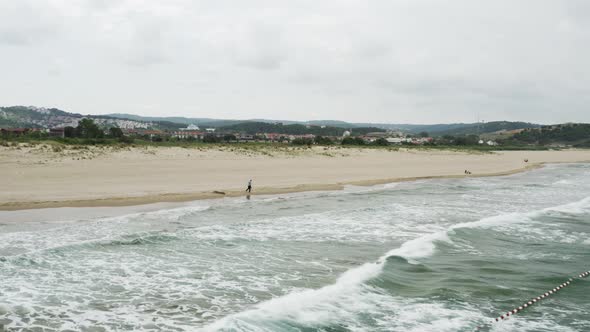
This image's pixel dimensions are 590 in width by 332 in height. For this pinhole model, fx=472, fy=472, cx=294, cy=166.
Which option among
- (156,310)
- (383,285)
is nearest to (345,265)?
(383,285)

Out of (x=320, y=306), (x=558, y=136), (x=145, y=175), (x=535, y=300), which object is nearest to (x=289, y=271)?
(x=320, y=306)

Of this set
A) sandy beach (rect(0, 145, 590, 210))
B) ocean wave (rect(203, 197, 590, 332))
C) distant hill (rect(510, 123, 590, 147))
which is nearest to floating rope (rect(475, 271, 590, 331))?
ocean wave (rect(203, 197, 590, 332))

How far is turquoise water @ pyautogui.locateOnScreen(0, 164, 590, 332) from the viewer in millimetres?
8273

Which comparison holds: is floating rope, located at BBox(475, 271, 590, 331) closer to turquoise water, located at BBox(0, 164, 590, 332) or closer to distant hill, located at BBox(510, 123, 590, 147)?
turquoise water, located at BBox(0, 164, 590, 332)

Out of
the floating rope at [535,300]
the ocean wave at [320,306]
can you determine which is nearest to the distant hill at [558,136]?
the floating rope at [535,300]

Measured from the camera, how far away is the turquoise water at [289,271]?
27.1 feet

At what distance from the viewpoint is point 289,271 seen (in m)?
11.0

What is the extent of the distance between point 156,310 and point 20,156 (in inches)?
1097

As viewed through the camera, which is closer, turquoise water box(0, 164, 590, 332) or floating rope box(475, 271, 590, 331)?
turquoise water box(0, 164, 590, 332)

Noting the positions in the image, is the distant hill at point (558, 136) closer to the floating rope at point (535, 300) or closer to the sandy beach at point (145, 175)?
the sandy beach at point (145, 175)

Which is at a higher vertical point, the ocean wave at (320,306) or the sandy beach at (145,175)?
the sandy beach at (145,175)

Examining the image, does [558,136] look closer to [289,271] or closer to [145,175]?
[145,175]

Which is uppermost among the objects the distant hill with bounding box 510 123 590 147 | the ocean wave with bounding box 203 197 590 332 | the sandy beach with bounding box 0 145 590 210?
the distant hill with bounding box 510 123 590 147

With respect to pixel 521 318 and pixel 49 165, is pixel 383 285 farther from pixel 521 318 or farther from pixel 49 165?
pixel 49 165
